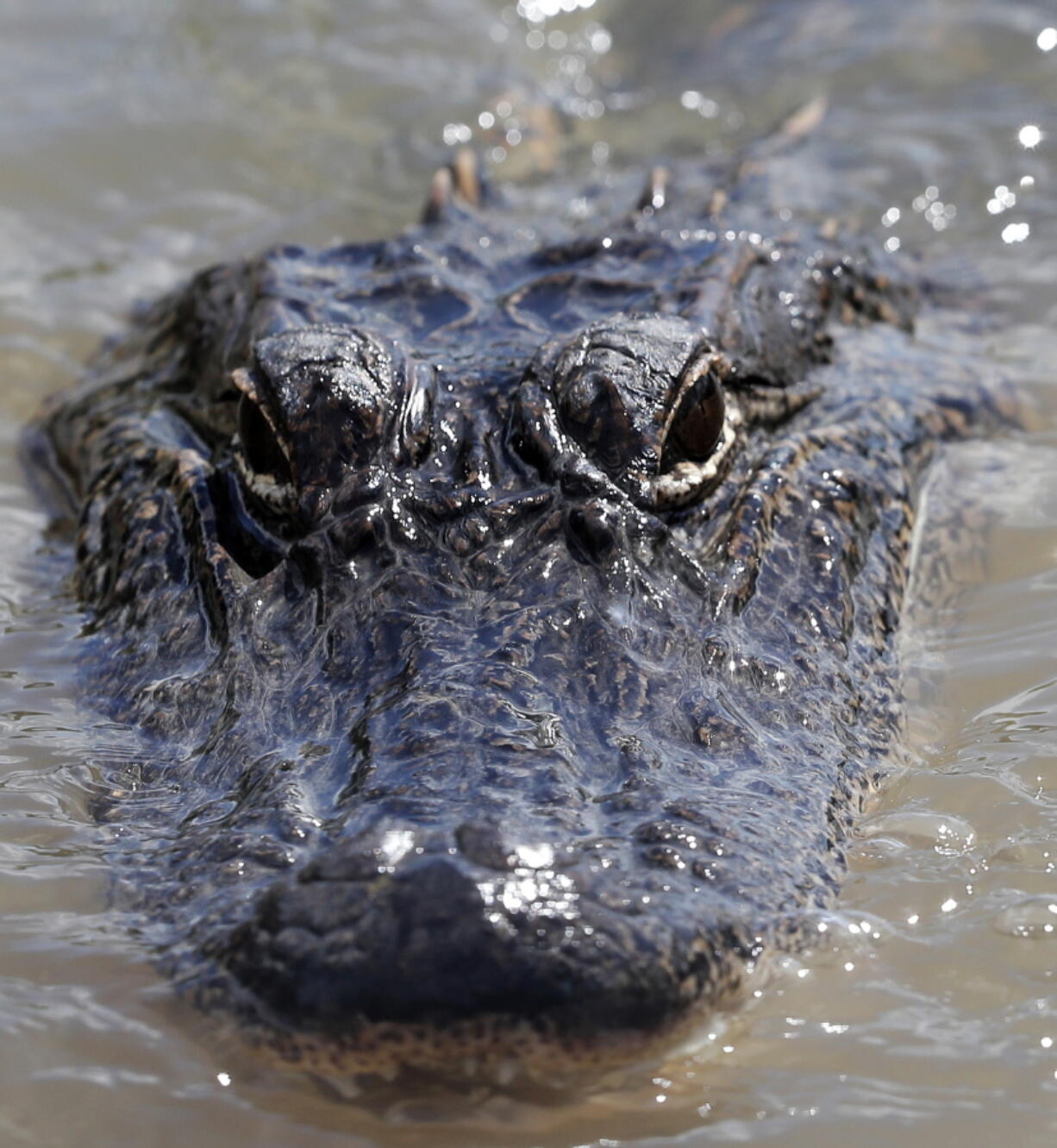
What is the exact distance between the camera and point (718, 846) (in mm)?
2576

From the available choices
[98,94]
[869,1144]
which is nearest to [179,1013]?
[869,1144]

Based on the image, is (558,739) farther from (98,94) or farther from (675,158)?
(98,94)

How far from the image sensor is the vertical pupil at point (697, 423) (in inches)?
145

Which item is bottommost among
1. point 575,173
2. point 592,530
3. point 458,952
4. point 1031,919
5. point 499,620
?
point 1031,919

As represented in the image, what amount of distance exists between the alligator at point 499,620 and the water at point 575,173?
0.50ft

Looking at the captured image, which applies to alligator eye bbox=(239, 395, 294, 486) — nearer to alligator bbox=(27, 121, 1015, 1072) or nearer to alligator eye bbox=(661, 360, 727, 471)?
alligator bbox=(27, 121, 1015, 1072)

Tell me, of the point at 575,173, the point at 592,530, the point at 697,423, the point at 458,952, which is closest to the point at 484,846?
the point at 458,952

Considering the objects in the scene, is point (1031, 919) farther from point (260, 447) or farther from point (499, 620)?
point (260, 447)

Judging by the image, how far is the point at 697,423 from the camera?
376 centimetres

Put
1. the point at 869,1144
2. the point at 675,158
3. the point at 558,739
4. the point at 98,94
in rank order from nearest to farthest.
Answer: the point at 869,1144 < the point at 558,739 < the point at 675,158 < the point at 98,94

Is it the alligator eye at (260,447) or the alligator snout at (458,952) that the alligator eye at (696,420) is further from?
the alligator snout at (458,952)

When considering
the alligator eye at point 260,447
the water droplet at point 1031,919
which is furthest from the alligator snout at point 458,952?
the alligator eye at point 260,447

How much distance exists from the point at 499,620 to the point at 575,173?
196 inches

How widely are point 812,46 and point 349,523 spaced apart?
21.0ft
